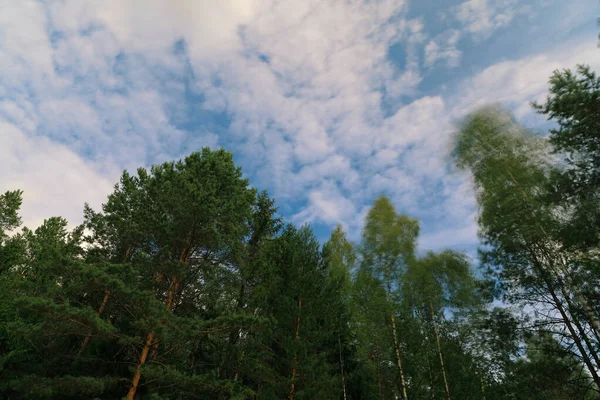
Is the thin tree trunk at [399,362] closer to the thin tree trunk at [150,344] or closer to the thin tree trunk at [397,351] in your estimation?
the thin tree trunk at [397,351]

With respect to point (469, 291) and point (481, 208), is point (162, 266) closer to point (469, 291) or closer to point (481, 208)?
point (481, 208)

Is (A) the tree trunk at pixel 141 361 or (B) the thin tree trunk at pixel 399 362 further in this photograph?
(B) the thin tree trunk at pixel 399 362

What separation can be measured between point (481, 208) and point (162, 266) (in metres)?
12.0

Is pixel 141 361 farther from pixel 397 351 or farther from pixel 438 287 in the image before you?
pixel 438 287

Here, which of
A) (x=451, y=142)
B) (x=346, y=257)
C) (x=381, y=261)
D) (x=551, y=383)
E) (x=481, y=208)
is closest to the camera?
(x=551, y=383)

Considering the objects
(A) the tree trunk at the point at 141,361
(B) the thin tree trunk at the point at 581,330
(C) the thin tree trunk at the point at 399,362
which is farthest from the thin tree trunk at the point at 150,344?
(B) the thin tree trunk at the point at 581,330

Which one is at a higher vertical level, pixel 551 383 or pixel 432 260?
pixel 432 260

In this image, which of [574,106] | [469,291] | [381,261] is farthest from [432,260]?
[574,106]

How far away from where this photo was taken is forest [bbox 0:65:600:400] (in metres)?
7.75

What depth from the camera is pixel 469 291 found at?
14.7 metres

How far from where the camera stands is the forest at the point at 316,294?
7.75 metres

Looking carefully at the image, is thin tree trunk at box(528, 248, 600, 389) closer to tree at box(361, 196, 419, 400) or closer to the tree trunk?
tree at box(361, 196, 419, 400)

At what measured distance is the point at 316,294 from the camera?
10703mm

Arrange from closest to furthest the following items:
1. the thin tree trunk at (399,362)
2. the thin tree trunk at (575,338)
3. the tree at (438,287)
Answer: the thin tree trunk at (575,338)
the thin tree trunk at (399,362)
the tree at (438,287)
